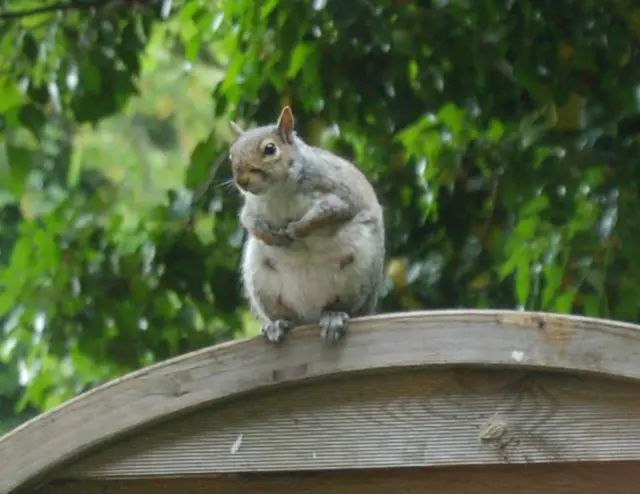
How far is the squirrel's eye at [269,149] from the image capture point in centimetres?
171

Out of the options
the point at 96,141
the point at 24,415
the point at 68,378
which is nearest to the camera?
the point at 68,378

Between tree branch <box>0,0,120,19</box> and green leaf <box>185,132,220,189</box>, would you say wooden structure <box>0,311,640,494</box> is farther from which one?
tree branch <box>0,0,120,19</box>

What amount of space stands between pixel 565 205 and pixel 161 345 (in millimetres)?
894

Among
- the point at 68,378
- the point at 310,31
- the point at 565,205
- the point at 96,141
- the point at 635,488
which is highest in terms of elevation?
the point at 96,141

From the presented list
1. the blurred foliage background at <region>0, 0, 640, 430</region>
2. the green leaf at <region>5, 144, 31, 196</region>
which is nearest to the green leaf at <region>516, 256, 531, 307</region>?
the blurred foliage background at <region>0, 0, 640, 430</region>

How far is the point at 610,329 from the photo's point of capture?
3.77ft

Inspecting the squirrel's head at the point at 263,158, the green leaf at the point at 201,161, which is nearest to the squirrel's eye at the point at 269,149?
the squirrel's head at the point at 263,158

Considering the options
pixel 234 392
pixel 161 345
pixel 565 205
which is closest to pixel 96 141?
pixel 161 345

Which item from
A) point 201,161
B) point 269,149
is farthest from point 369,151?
point 269,149

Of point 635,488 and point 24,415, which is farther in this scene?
point 24,415

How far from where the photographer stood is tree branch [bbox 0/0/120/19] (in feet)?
7.92

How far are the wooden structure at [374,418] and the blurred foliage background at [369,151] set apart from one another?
2.61 feet

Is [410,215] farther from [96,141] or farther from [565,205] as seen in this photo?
[96,141]

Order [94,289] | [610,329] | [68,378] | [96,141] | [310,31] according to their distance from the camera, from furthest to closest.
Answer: [96,141]
[68,378]
[94,289]
[310,31]
[610,329]
